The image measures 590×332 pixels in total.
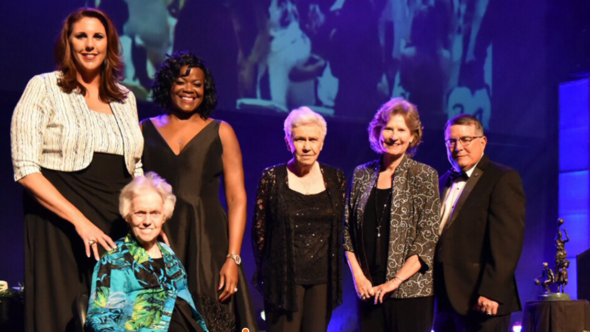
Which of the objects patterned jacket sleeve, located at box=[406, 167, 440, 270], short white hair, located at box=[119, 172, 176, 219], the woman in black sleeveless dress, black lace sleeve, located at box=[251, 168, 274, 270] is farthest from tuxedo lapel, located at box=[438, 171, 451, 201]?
short white hair, located at box=[119, 172, 176, 219]

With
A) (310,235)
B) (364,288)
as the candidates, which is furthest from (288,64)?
(364,288)

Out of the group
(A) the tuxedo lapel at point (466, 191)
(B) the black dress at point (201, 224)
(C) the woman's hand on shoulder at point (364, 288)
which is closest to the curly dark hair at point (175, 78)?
(B) the black dress at point (201, 224)

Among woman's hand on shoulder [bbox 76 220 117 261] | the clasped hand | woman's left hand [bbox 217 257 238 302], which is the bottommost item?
the clasped hand

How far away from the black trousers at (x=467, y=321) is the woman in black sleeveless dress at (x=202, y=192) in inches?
41.6

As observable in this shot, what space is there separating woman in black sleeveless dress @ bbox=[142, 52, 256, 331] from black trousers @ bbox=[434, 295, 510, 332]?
106 centimetres

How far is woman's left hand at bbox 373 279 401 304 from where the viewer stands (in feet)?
11.2

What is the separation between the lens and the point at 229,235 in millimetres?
3191

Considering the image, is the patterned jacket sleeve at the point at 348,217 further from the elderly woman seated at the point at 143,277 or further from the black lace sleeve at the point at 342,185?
the elderly woman seated at the point at 143,277

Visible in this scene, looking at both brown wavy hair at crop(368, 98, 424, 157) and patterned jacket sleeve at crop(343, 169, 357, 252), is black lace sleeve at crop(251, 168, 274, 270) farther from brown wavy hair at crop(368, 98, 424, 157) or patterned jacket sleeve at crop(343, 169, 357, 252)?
brown wavy hair at crop(368, 98, 424, 157)

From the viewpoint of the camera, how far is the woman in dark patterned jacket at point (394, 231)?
345 centimetres

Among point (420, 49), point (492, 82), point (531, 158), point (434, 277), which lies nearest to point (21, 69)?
point (434, 277)

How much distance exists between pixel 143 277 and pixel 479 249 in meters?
1.76

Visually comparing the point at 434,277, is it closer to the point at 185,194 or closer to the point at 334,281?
the point at 334,281

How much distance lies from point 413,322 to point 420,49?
331 centimetres
